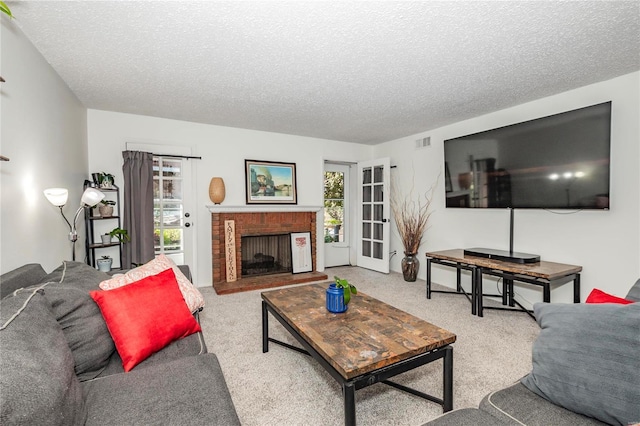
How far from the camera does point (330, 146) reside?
208 inches

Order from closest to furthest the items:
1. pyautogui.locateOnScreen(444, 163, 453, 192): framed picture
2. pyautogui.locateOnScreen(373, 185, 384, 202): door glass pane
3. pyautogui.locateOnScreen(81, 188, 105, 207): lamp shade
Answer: pyautogui.locateOnScreen(81, 188, 105, 207): lamp shade, pyautogui.locateOnScreen(444, 163, 453, 192): framed picture, pyautogui.locateOnScreen(373, 185, 384, 202): door glass pane

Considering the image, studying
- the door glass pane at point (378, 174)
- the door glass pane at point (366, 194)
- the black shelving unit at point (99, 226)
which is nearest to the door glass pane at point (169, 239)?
the black shelving unit at point (99, 226)

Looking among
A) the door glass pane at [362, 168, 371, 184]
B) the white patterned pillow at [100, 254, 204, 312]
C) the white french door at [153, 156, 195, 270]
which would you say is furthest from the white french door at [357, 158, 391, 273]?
the white patterned pillow at [100, 254, 204, 312]

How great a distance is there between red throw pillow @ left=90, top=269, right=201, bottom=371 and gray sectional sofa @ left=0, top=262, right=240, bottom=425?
0.04 m

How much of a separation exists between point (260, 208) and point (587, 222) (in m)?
3.88

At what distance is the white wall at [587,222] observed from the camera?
2.61 m

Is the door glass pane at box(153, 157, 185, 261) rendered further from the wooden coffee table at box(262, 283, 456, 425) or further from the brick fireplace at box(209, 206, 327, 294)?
the wooden coffee table at box(262, 283, 456, 425)

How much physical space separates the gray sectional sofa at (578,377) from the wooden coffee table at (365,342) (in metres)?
0.37

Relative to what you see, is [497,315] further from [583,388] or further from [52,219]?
[52,219]

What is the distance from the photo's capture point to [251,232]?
451cm

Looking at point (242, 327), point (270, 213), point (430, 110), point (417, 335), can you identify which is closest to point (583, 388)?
point (417, 335)

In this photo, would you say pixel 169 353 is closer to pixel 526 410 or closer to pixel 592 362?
pixel 526 410

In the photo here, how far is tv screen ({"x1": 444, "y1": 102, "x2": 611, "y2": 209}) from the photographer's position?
101 inches

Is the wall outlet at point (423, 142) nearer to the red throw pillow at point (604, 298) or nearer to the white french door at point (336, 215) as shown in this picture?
the white french door at point (336, 215)
